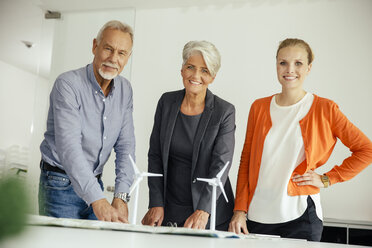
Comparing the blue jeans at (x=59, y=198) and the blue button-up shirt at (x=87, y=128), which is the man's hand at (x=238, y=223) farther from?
the blue jeans at (x=59, y=198)

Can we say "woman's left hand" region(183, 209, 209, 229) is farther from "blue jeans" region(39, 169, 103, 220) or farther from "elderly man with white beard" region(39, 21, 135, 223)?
"blue jeans" region(39, 169, 103, 220)

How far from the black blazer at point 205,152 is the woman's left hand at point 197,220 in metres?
0.03

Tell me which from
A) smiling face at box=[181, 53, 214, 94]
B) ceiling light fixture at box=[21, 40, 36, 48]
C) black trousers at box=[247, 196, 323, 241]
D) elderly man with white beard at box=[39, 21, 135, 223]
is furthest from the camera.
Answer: ceiling light fixture at box=[21, 40, 36, 48]

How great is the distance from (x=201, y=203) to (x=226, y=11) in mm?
1957

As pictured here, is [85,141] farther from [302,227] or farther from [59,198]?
[302,227]

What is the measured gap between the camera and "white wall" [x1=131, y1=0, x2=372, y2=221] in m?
3.05

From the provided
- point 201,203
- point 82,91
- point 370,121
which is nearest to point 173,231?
point 201,203

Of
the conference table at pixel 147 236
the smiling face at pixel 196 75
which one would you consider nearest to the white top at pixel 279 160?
the smiling face at pixel 196 75

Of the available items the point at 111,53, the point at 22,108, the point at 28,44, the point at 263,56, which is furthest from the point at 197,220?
the point at 28,44

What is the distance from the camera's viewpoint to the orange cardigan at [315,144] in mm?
1917

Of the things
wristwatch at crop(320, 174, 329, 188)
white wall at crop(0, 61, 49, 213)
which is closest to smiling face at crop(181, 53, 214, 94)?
wristwatch at crop(320, 174, 329, 188)

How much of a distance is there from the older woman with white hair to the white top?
18cm

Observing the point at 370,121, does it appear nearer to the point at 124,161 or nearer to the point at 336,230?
the point at 336,230

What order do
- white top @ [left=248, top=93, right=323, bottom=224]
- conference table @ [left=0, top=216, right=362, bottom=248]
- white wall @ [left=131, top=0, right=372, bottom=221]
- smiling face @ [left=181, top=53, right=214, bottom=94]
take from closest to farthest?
1. conference table @ [left=0, top=216, right=362, bottom=248]
2. white top @ [left=248, top=93, right=323, bottom=224]
3. smiling face @ [left=181, top=53, right=214, bottom=94]
4. white wall @ [left=131, top=0, right=372, bottom=221]
